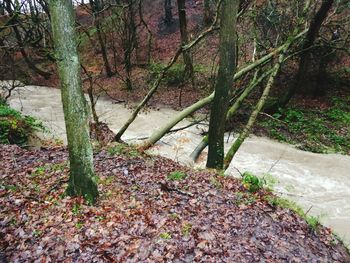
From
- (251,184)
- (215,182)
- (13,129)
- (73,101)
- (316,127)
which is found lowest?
(316,127)

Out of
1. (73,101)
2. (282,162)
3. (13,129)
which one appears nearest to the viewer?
(73,101)

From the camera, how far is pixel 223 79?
6.86m

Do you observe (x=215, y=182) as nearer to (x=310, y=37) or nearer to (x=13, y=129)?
(x=13, y=129)

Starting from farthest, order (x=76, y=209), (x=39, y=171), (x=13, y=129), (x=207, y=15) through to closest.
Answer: (x=207, y=15)
(x=13, y=129)
(x=39, y=171)
(x=76, y=209)

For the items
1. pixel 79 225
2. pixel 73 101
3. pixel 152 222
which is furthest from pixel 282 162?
pixel 73 101

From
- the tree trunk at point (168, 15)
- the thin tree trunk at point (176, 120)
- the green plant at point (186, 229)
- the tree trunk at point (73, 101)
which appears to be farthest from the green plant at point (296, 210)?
the tree trunk at point (168, 15)

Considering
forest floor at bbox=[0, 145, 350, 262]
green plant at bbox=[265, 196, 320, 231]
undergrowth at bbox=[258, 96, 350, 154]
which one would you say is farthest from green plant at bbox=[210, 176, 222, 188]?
undergrowth at bbox=[258, 96, 350, 154]

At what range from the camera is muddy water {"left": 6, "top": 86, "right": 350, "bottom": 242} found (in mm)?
8716

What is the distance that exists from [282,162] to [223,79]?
6.14 m

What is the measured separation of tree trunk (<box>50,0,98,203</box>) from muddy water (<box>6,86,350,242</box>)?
16.1ft

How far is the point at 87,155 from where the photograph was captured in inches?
206

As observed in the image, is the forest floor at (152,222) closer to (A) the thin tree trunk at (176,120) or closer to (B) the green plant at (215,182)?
(B) the green plant at (215,182)

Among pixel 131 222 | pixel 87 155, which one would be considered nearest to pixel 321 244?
pixel 131 222

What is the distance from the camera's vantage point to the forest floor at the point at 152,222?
15.1ft
